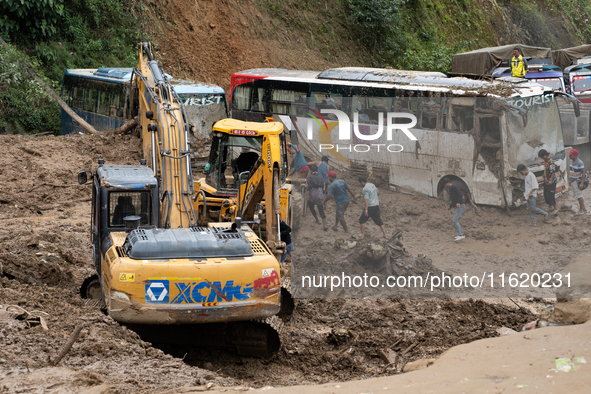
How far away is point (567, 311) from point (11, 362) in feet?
19.9

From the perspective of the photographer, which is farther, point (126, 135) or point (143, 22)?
point (143, 22)

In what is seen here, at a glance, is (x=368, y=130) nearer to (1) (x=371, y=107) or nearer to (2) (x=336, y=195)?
(2) (x=336, y=195)

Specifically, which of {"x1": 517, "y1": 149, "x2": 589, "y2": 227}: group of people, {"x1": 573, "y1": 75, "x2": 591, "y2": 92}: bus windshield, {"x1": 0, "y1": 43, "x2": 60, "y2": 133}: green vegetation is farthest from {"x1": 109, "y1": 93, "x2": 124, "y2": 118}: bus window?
{"x1": 573, "y1": 75, "x2": 591, "y2": 92}: bus windshield

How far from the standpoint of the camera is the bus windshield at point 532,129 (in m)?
8.81

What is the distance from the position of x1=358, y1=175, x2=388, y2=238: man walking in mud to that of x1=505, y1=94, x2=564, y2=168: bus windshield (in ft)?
6.97

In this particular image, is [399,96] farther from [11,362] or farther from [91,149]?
[11,362]

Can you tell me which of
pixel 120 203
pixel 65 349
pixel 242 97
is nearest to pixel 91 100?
pixel 242 97

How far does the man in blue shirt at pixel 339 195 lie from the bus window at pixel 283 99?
11108 mm

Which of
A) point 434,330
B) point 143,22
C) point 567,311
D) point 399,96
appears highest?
point 143,22

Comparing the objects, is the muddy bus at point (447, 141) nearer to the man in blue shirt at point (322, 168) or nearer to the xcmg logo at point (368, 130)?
the xcmg logo at point (368, 130)

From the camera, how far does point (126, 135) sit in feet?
57.6

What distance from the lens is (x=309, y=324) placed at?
28.9 feet

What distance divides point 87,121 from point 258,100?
19.5 feet

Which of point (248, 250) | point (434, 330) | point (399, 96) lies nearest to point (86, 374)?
point (248, 250)
